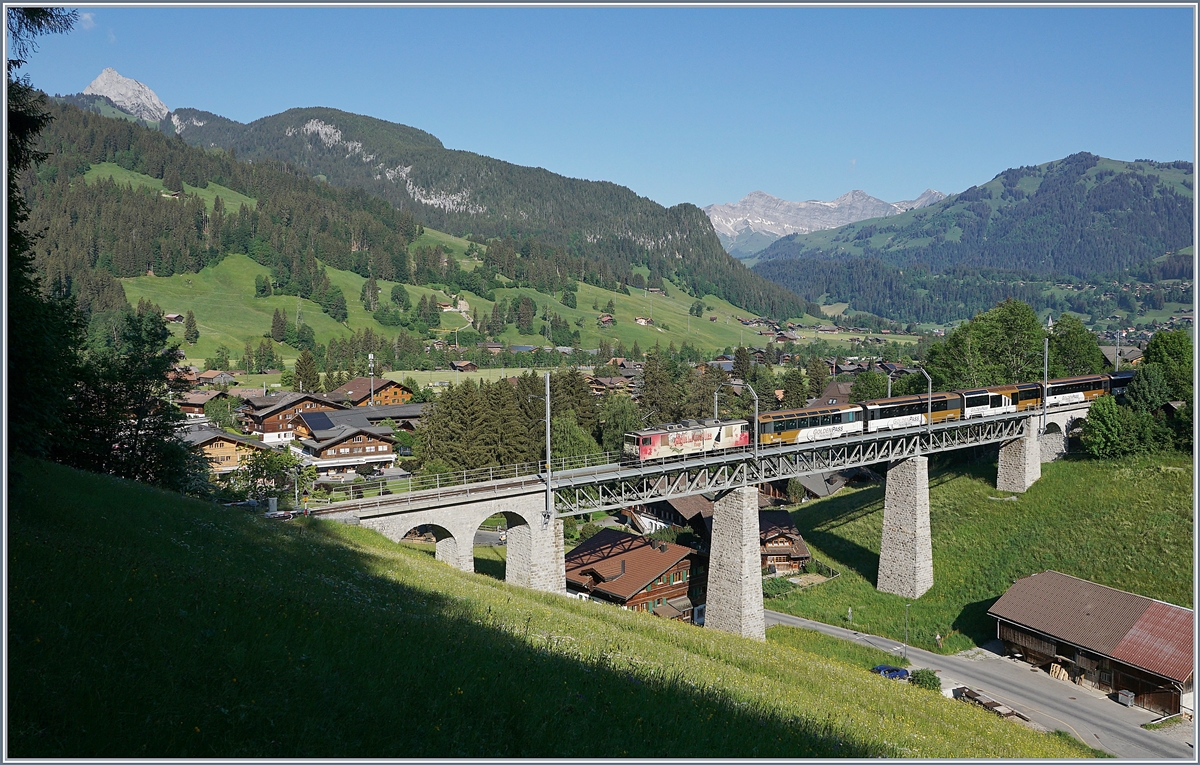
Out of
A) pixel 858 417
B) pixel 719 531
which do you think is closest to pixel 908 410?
pixel 858 417

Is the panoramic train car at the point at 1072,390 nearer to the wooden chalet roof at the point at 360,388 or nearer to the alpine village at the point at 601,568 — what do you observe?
the alpine village at the point at 601,568

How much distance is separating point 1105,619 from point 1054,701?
6.03m

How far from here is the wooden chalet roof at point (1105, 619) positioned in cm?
3806

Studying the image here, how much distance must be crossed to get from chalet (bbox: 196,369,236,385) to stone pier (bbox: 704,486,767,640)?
119361mm

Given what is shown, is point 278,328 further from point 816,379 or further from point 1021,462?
point 1021,462

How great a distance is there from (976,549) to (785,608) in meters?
14.4

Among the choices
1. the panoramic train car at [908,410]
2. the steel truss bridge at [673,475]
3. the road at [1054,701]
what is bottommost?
the road at [1054,701]

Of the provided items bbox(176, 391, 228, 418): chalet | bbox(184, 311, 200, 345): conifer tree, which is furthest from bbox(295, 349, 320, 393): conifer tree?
bbox(184, 311, 200, 345): conifer tree

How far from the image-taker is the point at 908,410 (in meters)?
56.8

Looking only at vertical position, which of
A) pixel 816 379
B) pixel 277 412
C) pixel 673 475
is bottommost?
pixel 673 475

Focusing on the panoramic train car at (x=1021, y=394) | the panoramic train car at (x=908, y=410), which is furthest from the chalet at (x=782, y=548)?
the panoramic train car at (x=1021, y=394)

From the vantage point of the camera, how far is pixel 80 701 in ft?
29.2

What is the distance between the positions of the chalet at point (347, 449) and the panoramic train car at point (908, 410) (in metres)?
→ 61.8

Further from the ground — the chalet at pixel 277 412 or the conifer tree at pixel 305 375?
the conifer tree at pixel 305 375
